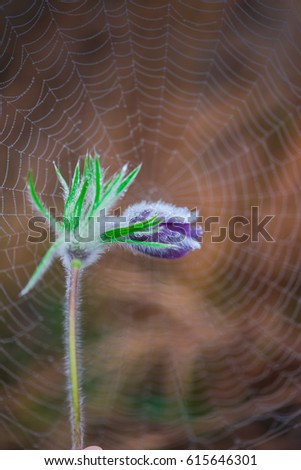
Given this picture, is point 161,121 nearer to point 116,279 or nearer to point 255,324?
point 116,279

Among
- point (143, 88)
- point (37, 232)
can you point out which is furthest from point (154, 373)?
point (143, 88)

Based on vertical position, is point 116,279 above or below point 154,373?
above

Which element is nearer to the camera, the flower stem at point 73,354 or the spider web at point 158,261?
the flower stem at point 73,354

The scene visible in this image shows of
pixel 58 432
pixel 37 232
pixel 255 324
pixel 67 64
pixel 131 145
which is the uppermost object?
pixel 67 64

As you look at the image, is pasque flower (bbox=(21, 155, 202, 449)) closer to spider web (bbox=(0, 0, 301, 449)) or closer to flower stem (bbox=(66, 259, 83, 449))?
flower stem (bbox=(66, 259, 83, 449))

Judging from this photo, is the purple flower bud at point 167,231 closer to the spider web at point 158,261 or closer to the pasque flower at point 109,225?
the pasque flower at point 109,225

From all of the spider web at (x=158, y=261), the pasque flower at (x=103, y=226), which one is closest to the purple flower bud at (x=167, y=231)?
the pasque flower at (x=103, y=226)

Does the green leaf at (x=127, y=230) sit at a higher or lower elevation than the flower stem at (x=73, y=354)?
higher

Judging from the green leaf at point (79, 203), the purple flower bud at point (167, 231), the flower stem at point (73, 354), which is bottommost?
the flower stem at point (73, 354)
